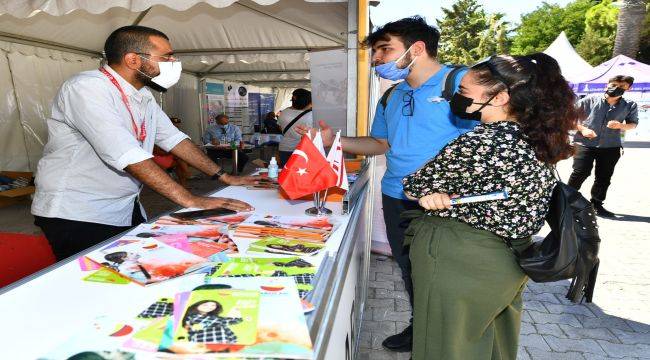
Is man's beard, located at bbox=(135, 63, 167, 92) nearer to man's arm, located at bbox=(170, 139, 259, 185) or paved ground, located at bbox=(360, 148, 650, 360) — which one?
man's arm, located at bbox=(170, 139, 259, 185)

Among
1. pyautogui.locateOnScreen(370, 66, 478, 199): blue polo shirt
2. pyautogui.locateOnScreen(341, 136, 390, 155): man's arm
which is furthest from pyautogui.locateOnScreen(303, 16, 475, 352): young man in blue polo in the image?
pyautogui.locateOnScreen(341, 136, 390, 155): man's arm

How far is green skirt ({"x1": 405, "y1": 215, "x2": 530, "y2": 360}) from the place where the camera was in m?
1.49

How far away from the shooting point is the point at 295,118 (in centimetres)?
479

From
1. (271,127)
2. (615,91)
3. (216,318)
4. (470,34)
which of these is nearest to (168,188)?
(216,318)

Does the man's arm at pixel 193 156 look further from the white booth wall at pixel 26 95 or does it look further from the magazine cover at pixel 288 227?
the white booth wall at pixel 26 95

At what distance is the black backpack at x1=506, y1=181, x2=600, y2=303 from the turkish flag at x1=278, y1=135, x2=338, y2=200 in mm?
865

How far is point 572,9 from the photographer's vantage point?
37.1m

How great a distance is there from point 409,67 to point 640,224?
4.84 metres

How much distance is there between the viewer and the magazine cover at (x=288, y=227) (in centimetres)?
158

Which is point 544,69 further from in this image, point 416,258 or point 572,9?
point 572,9

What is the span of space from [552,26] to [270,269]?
43836mm

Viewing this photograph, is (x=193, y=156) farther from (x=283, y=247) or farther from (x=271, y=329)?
(x=271, y=329)

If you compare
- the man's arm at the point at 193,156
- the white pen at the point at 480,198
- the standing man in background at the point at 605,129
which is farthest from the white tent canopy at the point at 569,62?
the white pen at the point at 480,198

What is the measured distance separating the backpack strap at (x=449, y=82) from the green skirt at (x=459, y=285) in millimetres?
658
